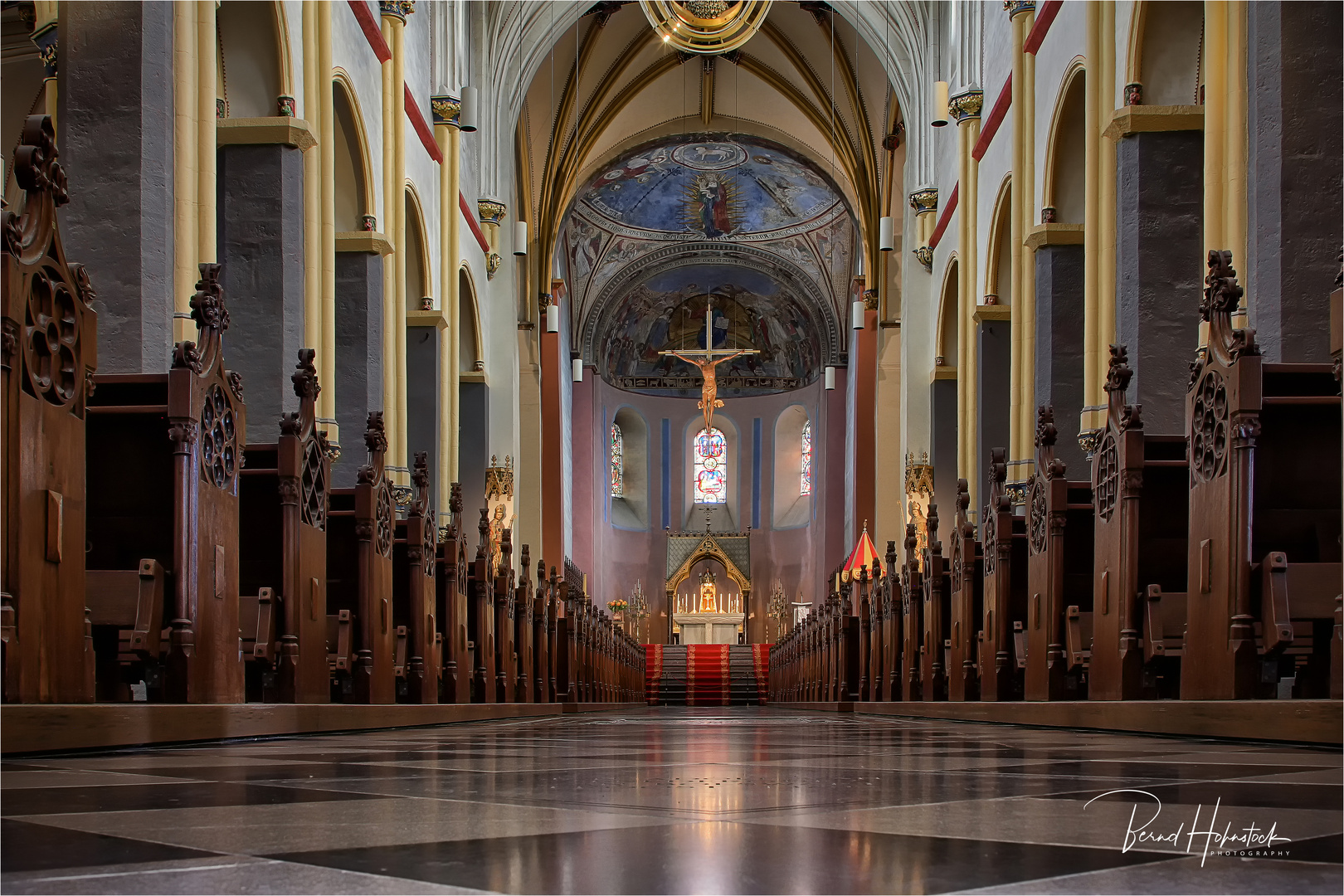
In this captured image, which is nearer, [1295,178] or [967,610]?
[1295,178]

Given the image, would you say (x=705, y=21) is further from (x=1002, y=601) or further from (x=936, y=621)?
(x=1002, y=601)

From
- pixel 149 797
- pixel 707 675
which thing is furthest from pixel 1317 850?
pixel 707 675

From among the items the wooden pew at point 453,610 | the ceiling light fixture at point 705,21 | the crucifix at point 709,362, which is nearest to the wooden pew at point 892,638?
the wooden pew at point 453,610

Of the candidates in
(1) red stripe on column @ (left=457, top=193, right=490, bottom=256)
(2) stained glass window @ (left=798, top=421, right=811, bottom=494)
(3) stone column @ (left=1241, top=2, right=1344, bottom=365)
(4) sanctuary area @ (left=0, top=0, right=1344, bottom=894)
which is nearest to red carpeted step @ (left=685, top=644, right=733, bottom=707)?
(2) stained glass window @ (left=798, top=421, right=811, bottom=494)

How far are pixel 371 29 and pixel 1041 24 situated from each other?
21.2ft

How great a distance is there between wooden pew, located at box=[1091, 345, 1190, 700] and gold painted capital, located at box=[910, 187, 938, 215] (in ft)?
43.5

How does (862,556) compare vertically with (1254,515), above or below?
below

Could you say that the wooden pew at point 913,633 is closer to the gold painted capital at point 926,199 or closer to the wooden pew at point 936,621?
the wooden pew at point 936,621

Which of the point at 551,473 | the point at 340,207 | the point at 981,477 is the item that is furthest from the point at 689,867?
the point at 551,473

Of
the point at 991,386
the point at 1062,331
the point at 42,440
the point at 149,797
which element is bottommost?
the point at 149,797

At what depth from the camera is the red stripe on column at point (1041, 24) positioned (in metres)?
11.9

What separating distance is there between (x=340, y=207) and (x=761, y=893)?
42.2 feet

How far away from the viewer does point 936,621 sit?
384 inches

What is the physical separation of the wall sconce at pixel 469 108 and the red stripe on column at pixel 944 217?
1351 mm
